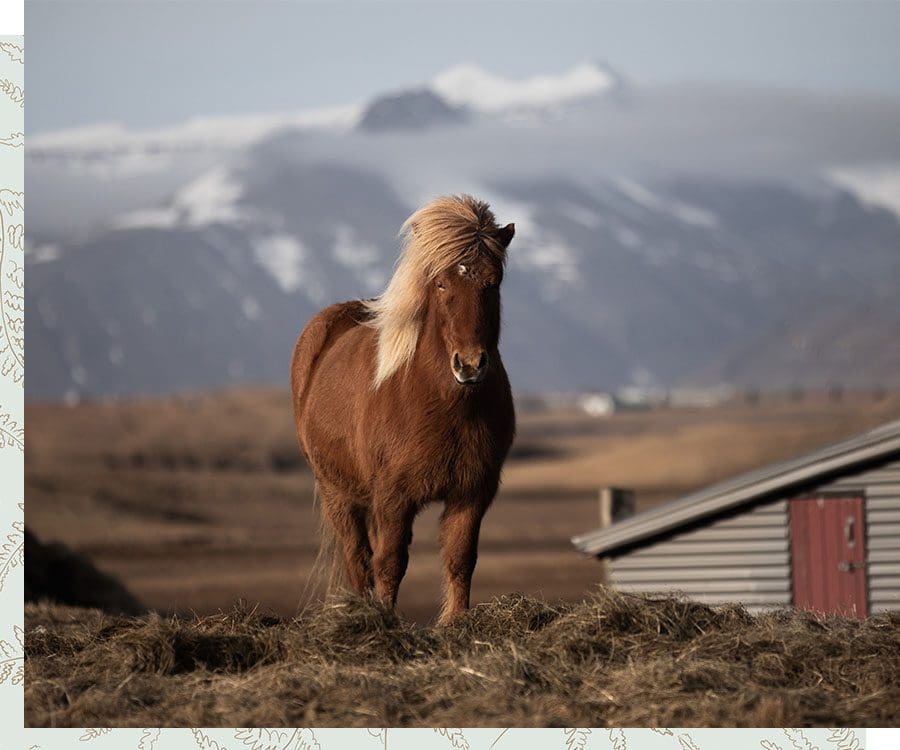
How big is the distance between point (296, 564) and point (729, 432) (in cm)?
3733

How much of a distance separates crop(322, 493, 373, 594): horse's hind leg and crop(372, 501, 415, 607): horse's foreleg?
3.94 ft

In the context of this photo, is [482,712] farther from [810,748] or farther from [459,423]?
[459,423]

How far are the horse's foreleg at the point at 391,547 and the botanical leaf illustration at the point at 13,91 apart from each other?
2.94m

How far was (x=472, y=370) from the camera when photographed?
6309mm

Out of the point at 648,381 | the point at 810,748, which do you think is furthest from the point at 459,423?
the point at 648,381

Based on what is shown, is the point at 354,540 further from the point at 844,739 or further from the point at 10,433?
the point at 844,739

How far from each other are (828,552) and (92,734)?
389 inches

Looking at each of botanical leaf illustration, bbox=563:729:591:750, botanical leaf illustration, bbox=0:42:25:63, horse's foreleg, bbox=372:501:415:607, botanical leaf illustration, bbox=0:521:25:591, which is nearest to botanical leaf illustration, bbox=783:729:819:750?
botanical leaf illustration, bbox=563:729:591:750

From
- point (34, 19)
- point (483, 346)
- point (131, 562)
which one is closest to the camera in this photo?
point (483, 346)

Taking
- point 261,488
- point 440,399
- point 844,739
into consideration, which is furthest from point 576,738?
point 261,488

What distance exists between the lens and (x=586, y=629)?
5910 mm

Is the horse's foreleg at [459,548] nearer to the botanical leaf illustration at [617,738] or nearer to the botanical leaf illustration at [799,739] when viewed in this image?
the botanical leaf illustration at [617,738]

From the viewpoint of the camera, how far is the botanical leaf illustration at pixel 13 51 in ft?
23.8

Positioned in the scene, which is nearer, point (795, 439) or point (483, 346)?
point (483, 346)
